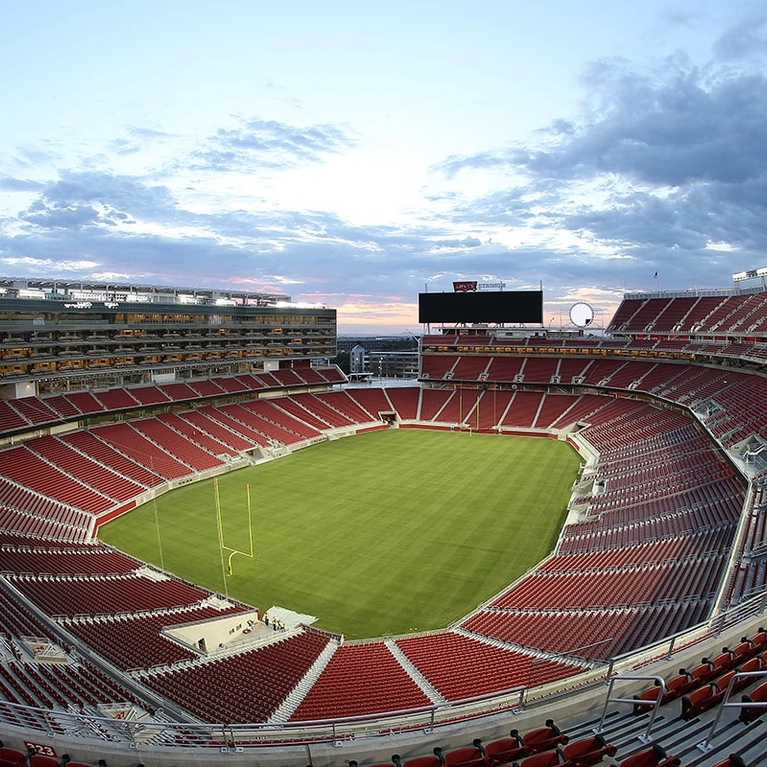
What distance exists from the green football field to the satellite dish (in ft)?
89.0

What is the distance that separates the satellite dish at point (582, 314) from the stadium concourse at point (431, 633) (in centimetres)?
995

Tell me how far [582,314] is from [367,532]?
50.9m

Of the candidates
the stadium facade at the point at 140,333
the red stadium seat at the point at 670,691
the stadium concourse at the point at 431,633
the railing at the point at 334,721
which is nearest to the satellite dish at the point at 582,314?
the stadium concourse at the point at 431,633

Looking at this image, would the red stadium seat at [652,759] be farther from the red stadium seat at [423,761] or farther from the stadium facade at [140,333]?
the stadium facade at [140,333]

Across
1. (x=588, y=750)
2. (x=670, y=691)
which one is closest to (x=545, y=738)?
(x=588, y=750)

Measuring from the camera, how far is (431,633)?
21.0 m

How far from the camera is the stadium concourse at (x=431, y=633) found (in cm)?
848

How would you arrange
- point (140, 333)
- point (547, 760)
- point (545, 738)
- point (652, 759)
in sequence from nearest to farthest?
point (652, 759) < point (547, 760) < point (545, 738) < point (140, 333)

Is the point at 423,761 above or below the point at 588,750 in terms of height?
below

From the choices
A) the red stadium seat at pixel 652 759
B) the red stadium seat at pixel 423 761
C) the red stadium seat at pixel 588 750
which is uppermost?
the red stadium seat at pixel 652 759

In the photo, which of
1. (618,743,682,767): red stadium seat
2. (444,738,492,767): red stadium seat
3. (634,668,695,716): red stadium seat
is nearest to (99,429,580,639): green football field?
(634,668,695,716): red stadium seat

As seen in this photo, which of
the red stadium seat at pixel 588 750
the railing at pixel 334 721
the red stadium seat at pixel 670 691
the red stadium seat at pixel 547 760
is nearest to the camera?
the red stadium seat at pixel 547 760

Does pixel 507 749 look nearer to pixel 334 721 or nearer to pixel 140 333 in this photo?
pixel 334 721

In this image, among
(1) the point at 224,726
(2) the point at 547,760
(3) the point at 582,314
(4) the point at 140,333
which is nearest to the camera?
(2) the point at 547,760
